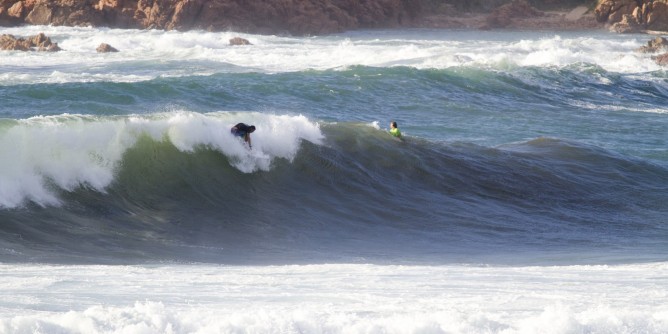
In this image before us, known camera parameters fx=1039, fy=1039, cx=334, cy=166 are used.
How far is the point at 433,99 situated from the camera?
26.9 meters

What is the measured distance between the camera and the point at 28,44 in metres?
34.2

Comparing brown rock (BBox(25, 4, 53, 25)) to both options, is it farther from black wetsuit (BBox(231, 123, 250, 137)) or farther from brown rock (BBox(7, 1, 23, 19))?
black wetsuit (BBox(231, 123, 250, 137))

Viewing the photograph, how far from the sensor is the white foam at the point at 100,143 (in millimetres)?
11836

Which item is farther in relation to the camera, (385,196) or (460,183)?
(460,183)

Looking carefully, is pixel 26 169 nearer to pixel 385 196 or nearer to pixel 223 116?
pixel 223 116

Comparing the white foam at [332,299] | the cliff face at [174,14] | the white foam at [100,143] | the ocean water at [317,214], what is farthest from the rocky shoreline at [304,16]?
the white foam at [332,299]

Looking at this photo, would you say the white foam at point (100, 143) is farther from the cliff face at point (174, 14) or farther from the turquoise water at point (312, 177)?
the cliff face at point (174, 14)

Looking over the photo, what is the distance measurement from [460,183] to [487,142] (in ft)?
17.5

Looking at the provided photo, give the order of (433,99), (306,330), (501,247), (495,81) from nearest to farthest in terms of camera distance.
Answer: (306,330), (501,247), (433,99), (495,81)

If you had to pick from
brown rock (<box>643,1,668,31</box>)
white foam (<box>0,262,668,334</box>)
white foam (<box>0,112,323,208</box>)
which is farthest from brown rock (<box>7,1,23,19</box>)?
white foam (<box>0,262,668,334</box>)

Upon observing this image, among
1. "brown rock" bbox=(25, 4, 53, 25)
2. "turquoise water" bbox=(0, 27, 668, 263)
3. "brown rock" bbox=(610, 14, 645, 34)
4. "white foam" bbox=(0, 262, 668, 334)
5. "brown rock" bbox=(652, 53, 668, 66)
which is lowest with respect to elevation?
"white foam" bbox=(0, 262, 668, 334)

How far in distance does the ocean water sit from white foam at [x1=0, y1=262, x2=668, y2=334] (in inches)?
0.9

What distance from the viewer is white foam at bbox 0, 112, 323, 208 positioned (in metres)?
11.8

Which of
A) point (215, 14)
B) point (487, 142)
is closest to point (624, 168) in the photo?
point (487, 142)
